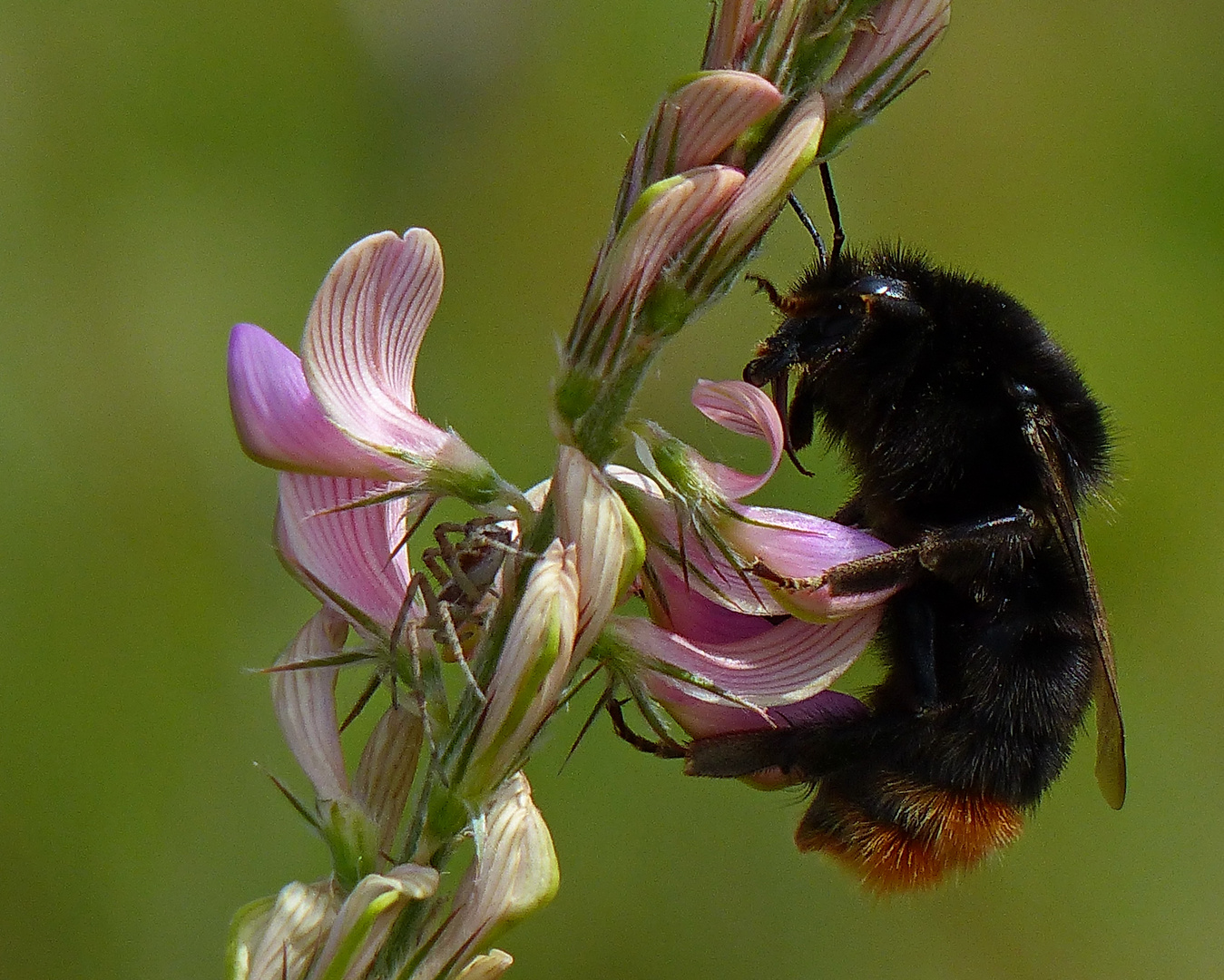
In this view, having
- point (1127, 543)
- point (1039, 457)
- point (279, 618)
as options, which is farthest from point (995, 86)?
point (1039, 457)

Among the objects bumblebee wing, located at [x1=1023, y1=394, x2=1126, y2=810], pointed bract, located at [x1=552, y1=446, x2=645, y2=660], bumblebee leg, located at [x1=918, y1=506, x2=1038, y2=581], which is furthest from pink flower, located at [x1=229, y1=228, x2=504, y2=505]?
bumblebee wing, located at [x1=1023, y1=394, x2=1126, y2=810]

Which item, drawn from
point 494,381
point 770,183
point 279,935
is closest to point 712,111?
point 770,183

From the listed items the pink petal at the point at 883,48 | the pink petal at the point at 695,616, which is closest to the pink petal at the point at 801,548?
the pink petal at the point at 695,616

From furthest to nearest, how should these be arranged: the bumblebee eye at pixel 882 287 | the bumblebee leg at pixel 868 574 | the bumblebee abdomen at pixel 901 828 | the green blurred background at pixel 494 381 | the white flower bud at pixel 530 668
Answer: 1. the green blurred background at pixel 494 381
2. the bumblebee abdomen at pixel 901 828
3. the bumblebee eye at pixel 882 287
4. the bumblebee leg at pixel 868 574
5. the white flower bud at pixel 530 668

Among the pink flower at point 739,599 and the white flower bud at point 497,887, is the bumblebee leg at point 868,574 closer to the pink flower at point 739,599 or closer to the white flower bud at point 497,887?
the pink flower at point 739,599

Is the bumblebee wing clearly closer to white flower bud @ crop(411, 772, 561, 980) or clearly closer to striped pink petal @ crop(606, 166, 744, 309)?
striped pink petal @ crop(606, 166, 744, 309)

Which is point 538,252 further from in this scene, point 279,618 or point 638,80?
point 279,618

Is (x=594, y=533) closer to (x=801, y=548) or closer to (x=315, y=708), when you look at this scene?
(x=801, y=548)
